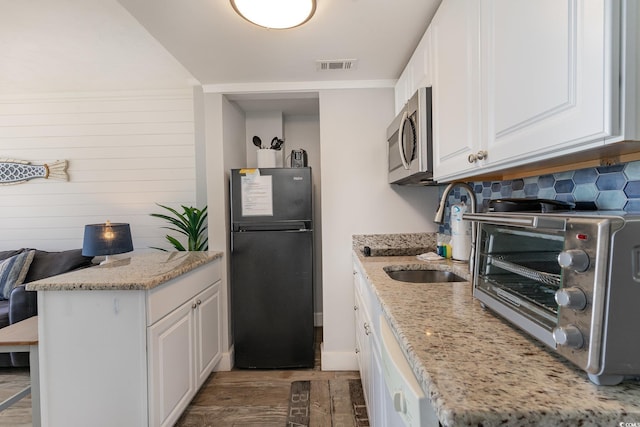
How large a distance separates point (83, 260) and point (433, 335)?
10.8 ft

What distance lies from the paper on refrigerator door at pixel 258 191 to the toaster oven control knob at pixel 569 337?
75.6 inches

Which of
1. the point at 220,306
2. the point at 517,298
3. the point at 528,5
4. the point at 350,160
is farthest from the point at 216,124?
the point at 517,298

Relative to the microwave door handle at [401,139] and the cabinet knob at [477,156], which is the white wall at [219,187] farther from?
the cabinet knob at [477,156]

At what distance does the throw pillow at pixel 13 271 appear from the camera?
8.29ft

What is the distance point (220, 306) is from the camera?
2.31 m

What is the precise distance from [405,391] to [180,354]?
153cm

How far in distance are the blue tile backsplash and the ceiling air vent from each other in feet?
4.21

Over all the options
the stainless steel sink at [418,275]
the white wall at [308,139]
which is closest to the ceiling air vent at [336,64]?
the white wall at [308,139]

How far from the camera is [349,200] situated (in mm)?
2309

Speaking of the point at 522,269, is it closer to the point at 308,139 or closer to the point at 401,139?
the point at 401,139

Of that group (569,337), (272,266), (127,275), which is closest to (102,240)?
(127,275)

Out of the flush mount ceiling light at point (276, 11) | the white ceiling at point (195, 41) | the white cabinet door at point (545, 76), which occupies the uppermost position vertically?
the white ceiling at point (195, 41)

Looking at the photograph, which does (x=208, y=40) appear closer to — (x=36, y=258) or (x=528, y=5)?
(x=528, y=5)

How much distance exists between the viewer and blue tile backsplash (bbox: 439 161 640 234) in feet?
2.69
